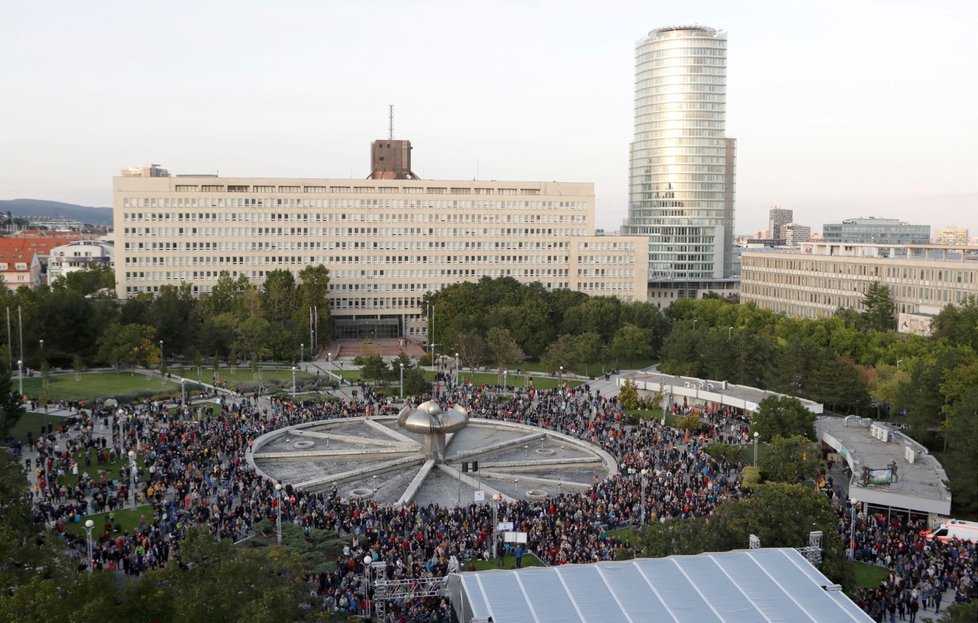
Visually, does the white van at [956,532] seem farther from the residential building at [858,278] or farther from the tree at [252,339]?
the tree at [252,339]

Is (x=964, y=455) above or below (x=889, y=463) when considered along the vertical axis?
above

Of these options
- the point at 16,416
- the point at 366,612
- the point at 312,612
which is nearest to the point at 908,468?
the point at 366,612

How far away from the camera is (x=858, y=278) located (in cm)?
9831

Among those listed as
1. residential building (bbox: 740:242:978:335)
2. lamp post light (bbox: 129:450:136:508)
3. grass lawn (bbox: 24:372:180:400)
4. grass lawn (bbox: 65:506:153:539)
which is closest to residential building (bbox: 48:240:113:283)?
grass lawn (bbox: 24:372:180:400)

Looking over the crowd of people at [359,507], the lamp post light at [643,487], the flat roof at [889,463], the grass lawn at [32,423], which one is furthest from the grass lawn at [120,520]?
the flat roof at [889,463]

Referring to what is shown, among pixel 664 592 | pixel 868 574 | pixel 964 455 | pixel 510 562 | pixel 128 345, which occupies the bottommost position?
pixel 868 574

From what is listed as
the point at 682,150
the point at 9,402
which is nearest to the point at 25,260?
the point at 9,402

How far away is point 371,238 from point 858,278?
61.7 meters

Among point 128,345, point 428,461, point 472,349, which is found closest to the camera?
point 428,461

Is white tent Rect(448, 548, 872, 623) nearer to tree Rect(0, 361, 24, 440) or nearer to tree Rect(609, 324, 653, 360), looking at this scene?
tree Rect(0, 361, 24, 440)

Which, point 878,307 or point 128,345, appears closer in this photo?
point 128,345

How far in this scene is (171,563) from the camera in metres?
22.0

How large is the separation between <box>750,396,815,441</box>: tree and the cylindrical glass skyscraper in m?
100

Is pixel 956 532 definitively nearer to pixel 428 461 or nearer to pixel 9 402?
pixel 428 461
